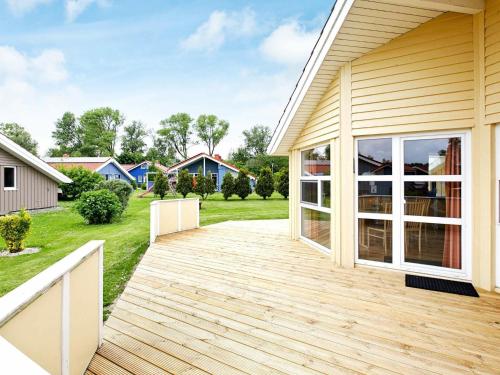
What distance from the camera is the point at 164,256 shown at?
5758mm

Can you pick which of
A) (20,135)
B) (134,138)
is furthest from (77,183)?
(134,138)

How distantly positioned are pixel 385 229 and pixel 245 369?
11.2 feet

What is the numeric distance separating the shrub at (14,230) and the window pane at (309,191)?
679cm

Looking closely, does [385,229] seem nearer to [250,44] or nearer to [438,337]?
[438,337]

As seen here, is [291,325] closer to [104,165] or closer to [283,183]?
[283,183]

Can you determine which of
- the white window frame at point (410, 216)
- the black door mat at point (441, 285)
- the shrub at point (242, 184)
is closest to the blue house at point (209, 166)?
the shrub at point (242, 184)

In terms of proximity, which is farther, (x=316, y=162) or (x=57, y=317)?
(x=316, y=162)

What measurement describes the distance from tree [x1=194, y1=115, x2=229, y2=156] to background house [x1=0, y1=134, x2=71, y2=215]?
39.6m

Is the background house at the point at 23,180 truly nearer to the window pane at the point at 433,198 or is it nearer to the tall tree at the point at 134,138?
the window pane at the point at 433,198

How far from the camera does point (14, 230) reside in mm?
6738

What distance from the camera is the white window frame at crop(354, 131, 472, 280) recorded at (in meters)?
4.09

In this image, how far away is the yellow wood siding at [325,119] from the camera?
16.9ft

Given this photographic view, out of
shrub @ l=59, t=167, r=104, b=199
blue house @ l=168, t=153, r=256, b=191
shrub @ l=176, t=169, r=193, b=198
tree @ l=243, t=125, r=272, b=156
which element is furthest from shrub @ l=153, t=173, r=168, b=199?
tree @ l=243, t=125, r=272, b=156

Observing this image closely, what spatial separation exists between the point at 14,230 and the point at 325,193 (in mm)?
7240
